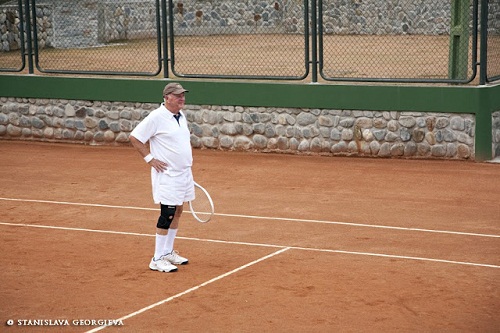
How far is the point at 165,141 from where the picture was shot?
33.2ft

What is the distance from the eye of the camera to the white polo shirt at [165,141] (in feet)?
33.1

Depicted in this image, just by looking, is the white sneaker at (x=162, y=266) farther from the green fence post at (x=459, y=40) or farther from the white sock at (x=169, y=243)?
the green fence post at (x=459, y=40)

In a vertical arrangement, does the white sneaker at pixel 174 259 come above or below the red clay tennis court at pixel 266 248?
above

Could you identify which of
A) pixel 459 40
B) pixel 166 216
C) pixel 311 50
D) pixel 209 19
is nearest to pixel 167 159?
pixel 166 216

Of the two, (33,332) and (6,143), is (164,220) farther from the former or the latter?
(6,143)

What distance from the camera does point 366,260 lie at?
1038cm

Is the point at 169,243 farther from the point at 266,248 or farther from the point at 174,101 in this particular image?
the point at 174,101

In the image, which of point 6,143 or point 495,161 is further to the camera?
point 6,143

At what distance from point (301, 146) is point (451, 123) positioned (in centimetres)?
264

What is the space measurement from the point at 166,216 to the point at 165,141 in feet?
2.52

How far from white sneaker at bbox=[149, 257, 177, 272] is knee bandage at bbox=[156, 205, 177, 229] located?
1.12ft

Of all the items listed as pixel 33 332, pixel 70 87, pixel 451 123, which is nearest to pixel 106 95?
pixel 70 87

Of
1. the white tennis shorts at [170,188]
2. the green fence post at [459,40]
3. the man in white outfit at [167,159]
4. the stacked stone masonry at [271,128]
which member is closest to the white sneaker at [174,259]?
the man in white outfit at [167,159]

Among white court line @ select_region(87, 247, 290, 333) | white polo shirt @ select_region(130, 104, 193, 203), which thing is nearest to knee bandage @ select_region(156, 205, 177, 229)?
white polo shirt @ select_region(130, 104, 193, 203)
